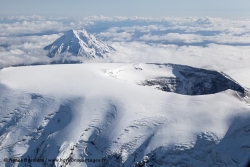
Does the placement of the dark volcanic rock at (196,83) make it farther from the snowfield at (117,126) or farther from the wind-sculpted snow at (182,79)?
the snowfield at (117,126)

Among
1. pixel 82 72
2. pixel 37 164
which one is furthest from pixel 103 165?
pixel 82 72

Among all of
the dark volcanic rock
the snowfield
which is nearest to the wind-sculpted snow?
the dark volcanic rock

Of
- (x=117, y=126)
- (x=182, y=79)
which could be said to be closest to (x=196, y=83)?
(x=182, y=79)

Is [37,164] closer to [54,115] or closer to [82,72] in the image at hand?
Answer: [54,115]

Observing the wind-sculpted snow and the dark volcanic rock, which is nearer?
the wind-sculpted snow

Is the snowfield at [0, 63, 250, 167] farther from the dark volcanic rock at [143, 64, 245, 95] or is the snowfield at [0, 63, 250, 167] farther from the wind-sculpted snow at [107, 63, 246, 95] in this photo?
the dark volcanic rock at [143, 64, 245, 95]

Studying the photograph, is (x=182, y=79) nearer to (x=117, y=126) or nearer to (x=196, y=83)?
(x=196, y=83)

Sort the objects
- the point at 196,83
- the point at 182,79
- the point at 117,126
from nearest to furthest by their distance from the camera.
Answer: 1. the point at 117,126
2. the point at 196,83
3. the point at 182,79

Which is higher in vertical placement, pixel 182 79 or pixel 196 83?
pixel 182 79

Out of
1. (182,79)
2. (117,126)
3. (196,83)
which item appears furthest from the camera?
(182,79)
